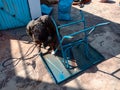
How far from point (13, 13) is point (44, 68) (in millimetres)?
2685

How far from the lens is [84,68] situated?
440 centimetres

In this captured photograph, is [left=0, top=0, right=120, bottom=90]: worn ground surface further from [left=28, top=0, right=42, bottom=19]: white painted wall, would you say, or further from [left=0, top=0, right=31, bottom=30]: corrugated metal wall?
[left=28, top=0, right=42, bottom=19]: white painted wall

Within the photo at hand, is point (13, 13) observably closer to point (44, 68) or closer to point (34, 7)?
point (34, 7)

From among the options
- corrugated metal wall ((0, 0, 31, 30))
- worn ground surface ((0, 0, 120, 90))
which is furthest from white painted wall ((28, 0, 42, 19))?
worn ground surface ((0, 0, 120, 90))

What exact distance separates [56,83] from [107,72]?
1.39m

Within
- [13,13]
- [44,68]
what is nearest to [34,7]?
Answer: [13,13]

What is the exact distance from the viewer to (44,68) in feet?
14.9

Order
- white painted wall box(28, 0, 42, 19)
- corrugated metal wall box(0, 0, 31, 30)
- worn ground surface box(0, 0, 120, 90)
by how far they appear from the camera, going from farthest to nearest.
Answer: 1. white painted wall box(28, 0, 42, 19)
2. corrugated metal wall box(0, 0, 31, 30)
3. worn ground surface box(0, 0, 120, 90)

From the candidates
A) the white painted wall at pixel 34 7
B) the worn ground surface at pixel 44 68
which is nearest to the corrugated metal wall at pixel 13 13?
the white painted wall at pixel 34 7

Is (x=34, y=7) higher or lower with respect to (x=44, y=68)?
higher

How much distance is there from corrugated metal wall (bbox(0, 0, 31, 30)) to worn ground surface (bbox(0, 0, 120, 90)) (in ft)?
0.89

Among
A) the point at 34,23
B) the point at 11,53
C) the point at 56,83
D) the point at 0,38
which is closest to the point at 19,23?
the point at 0,38

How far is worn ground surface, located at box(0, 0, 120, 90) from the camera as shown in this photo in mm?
4035

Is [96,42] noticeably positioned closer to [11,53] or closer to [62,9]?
[62,9]
